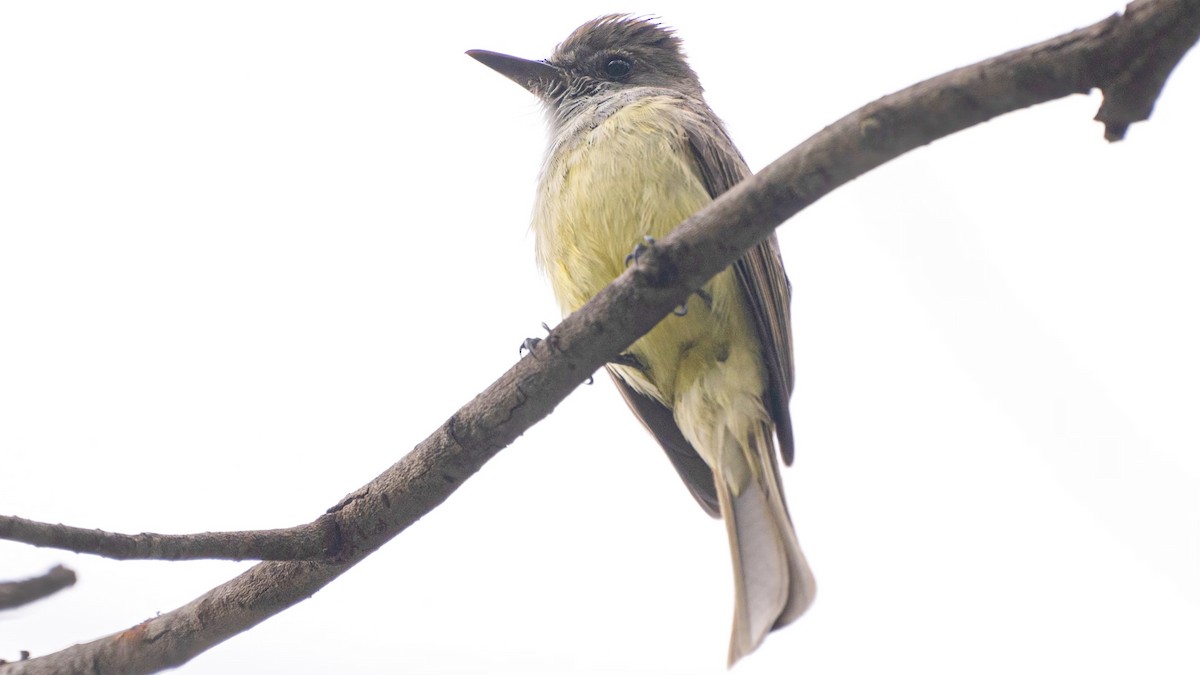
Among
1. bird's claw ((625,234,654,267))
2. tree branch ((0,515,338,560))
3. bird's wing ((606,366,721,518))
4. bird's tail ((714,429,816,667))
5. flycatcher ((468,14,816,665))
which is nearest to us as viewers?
tree branch ((0,515,338,560))

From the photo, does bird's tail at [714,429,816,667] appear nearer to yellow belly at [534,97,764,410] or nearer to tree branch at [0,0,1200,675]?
yellow belly at [534,97,764,410]

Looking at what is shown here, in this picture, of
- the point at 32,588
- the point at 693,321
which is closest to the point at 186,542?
the point at 32,588

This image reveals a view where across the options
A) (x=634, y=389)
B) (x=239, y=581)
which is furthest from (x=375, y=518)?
(x=634, y=389)

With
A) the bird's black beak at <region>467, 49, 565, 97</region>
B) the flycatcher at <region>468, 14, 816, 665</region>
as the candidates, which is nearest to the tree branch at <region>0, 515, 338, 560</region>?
the flycatcher at <region>468, 14, 816, 665</region>

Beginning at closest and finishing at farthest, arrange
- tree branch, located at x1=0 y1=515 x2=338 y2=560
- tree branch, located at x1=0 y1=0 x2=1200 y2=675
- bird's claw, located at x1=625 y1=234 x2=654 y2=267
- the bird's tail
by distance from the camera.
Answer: tree branch, located at x1=0 y1=0 x2=1200 y2=675
tree branch, located at x1=0 y1=515 x2=338 y2=560
bird's claw, located at x1=625 y1=234 x2=654 y2=267
the bird's tail

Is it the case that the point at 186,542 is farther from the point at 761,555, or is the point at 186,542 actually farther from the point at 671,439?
the point at 671,439

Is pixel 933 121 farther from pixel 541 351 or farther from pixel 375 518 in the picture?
pixel 375 518
